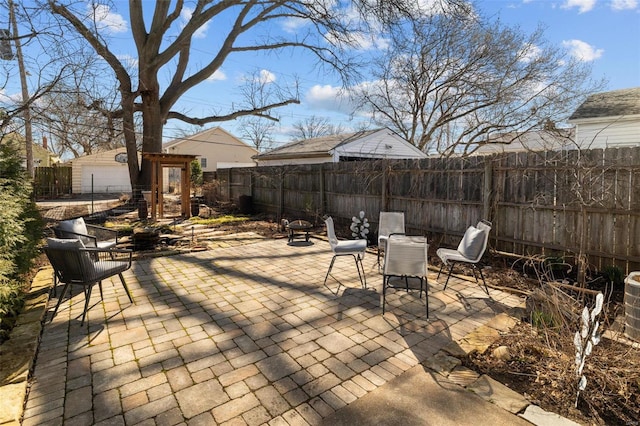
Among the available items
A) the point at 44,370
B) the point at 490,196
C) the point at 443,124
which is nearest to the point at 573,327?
the point at 490,196

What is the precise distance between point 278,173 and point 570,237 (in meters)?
7.80

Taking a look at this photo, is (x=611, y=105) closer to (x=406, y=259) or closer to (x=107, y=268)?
(x=406, y=259)

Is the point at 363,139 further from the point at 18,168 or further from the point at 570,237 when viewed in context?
the point at 18,168

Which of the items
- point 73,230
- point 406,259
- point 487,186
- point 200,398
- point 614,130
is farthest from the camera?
point 614,130

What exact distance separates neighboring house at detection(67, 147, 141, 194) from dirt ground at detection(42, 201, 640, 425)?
23502 millimetres

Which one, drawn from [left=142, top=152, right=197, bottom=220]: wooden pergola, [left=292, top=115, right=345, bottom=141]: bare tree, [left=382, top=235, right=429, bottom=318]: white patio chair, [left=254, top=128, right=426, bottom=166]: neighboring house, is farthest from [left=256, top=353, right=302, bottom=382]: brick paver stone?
[left=292, top=115, right=345, bottom=141]: bare tree

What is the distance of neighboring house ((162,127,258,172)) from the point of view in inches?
1042

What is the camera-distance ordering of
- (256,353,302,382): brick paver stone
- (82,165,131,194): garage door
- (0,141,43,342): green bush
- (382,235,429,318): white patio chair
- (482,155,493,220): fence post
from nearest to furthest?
(256,353,302,382): brick paver stone, (0,141,43,342): green bush, (382,235,429,318): white patio chair, (482,155,493,220): fence post, (82,165,131,194): garage door

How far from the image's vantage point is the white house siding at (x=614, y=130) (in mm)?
9086

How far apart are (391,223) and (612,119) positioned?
8.06 m

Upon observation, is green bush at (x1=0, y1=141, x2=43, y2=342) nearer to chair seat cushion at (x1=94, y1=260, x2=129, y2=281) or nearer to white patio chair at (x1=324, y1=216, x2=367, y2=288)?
chair seat cushion at (x1=94, y1=260, x2=129, y2=281)

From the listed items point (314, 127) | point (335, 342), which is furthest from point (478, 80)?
point (314, 127)

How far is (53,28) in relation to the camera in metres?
5.12

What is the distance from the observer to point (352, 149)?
13633 millimetres
